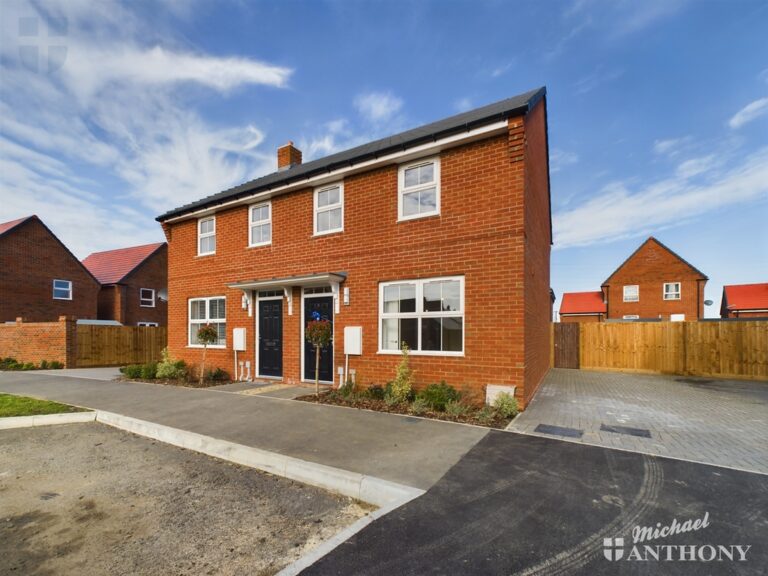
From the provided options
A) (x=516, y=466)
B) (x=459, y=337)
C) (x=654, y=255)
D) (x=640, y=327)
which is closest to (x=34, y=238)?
(x=459, y=337)

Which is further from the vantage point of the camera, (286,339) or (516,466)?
(286,339)

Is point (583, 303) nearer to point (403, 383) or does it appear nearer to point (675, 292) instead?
point (675, 292)

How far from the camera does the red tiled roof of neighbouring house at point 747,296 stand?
91.9ft

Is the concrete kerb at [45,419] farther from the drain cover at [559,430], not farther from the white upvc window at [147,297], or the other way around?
the white upvc window at [147,297]

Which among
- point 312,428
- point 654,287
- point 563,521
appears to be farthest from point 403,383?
point 654,287

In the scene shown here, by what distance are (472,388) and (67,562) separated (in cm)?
621

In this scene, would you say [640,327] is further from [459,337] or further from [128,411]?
[128,411]

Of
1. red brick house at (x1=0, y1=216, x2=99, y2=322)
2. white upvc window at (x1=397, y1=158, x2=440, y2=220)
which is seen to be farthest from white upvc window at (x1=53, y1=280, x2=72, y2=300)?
white upvc window at (x1=397, y1=158, x2=440, y2=220)

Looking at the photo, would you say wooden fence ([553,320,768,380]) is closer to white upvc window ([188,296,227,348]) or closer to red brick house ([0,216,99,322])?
white upvc window ([188,296,227,348])

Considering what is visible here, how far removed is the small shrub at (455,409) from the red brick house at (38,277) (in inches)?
1006

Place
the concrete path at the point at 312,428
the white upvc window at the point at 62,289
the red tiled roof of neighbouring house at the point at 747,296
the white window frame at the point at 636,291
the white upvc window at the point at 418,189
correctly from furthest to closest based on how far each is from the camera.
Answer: the white window frame at the point at 636,291
the red tiled roof of neighbouring house at the point at 747,296
the white upvc window at the point at 62,289
the white upvc window at the point at 418,189
the concrete path at the point at 312,428

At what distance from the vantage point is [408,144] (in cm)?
805

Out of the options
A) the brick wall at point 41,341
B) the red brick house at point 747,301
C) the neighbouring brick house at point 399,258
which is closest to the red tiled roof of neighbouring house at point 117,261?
the brick wall at point 41,341

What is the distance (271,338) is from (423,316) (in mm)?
4903
